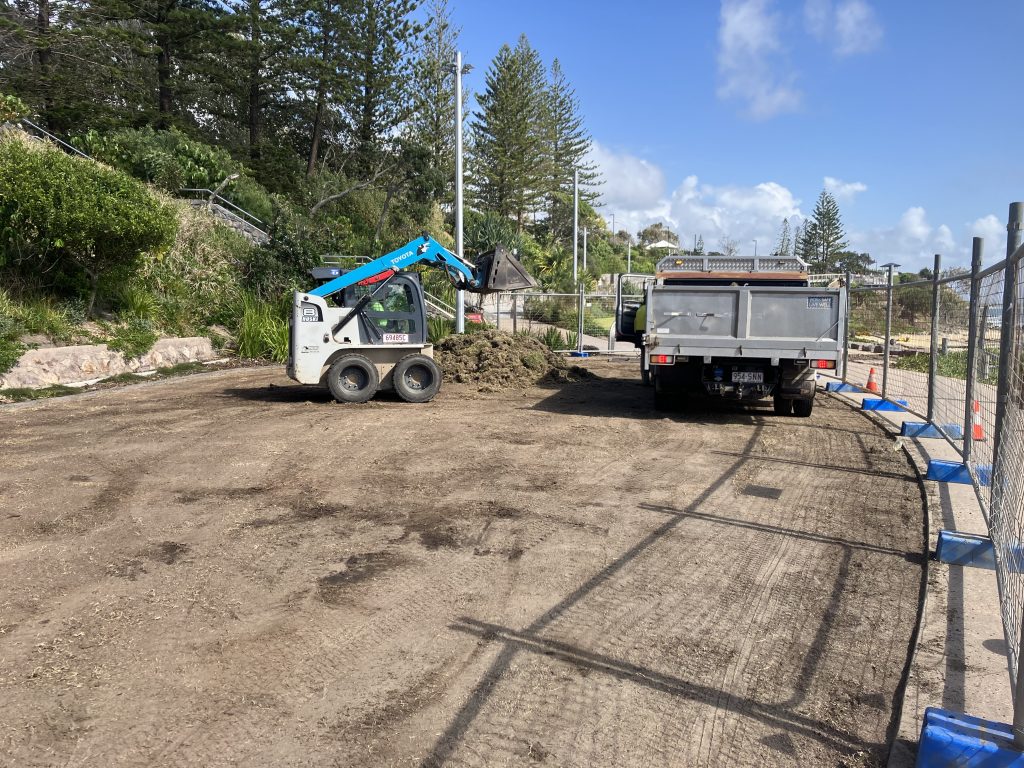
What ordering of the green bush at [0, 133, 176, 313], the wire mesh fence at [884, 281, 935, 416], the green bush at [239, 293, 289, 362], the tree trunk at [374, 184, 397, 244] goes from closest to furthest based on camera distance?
the wire mesh fence at [884, 281, 935, 416] → the green bush at [0, 133, 176, 313] → the green bush at [239, 293, 289, 362] → the tree trunk at [374, 184, 397, 244]

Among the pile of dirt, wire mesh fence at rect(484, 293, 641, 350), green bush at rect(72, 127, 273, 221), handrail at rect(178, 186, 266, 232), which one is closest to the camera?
the pile of dirt

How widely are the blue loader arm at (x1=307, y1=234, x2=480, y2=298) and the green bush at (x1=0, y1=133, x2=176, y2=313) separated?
209 inches

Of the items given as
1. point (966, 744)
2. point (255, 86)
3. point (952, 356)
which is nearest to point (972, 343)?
point (952, 356)

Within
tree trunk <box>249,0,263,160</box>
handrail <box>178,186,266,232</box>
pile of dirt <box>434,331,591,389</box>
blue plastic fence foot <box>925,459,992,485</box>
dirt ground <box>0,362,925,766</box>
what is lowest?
dirt ground <box>0,362,925,766</box>

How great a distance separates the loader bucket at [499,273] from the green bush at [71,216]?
24.1 feet

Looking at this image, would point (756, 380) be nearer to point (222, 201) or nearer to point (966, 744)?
point (966, 744)

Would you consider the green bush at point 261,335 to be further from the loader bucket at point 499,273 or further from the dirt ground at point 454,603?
the dirt ground at point 454,603

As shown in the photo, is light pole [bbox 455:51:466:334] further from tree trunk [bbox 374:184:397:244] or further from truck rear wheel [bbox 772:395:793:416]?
tree trunk [bbox 374:184:397:244]

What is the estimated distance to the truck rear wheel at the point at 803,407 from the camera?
428 inches

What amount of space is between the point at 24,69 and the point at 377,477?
2615 centimetres

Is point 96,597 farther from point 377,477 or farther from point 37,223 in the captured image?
point 37,223

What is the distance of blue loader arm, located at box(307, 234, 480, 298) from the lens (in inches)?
489

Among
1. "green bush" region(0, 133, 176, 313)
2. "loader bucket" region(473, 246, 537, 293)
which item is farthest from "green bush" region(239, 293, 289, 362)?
"loader bucket" region(473, 246, 537, 293)

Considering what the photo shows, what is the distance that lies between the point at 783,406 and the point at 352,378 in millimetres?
6866
